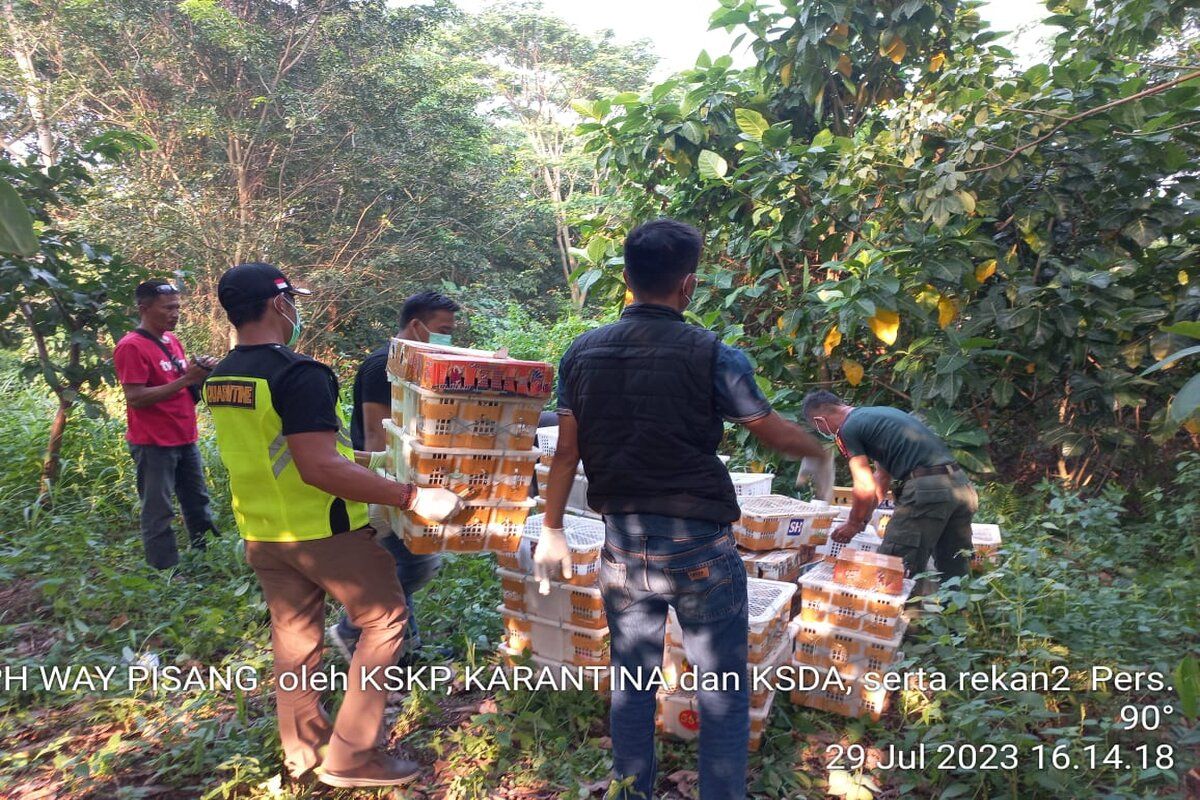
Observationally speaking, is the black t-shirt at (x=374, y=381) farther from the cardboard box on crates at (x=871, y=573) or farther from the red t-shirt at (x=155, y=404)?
the cardboard box on crates at (x=871, y=573)

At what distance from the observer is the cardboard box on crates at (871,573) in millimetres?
3193

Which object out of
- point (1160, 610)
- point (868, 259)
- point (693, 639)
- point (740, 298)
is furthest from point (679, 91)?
point (693, 639)

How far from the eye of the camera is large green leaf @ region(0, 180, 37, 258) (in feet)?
3.24

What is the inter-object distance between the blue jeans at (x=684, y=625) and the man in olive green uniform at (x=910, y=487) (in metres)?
1.87

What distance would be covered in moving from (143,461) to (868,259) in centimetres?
468

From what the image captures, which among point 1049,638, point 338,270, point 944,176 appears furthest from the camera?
point 338,270

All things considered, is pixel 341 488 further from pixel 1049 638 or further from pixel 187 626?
pixel 1049 638

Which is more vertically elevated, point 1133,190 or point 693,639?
point 1133,190

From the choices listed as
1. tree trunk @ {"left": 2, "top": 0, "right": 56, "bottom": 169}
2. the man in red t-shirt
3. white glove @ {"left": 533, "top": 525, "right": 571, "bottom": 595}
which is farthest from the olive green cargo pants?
tree trunk @ {"left": 2, "top": 0, "right": 56, "bottom": 169}

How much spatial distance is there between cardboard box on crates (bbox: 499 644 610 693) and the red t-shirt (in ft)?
8.20

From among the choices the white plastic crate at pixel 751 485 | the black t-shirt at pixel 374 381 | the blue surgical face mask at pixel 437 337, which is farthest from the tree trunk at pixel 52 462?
the white plastic crate at pixel 751 485

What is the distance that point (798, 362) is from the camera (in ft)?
19.2

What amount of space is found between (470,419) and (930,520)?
2.51 meters

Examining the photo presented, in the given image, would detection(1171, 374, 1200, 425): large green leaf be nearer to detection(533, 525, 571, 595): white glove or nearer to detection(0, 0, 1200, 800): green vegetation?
detection(0, 0, 1200, 800): green vegetation
